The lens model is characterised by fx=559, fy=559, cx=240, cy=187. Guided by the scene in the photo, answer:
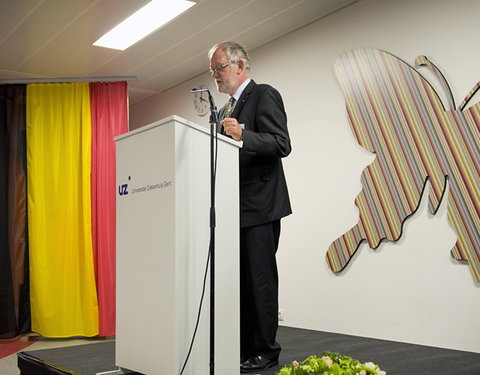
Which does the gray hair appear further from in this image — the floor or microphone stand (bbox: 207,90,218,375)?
the floor

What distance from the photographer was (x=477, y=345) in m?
2.98

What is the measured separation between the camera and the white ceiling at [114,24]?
3.82 metres

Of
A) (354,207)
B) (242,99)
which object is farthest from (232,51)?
(354,207)

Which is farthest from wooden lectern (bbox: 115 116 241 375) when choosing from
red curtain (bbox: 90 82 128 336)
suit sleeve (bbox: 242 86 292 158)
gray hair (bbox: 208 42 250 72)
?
red curtain (bbox: 90 82 128 336)

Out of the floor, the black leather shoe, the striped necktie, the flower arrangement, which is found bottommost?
the floor

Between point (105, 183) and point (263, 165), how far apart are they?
3.13 metres

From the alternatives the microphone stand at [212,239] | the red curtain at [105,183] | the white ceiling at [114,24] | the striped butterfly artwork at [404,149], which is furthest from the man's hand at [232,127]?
the red curtain at [105,183]

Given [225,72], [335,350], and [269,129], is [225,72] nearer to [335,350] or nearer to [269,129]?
[269,129]

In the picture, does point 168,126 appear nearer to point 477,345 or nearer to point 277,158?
point 277,158

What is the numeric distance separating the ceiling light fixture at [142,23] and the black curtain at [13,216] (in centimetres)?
126

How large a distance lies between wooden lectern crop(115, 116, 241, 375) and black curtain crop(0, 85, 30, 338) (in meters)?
3.38

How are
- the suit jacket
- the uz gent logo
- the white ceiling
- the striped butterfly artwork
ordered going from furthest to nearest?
1. the white ceiling
2. the striped butterfly artwork
3. the suit jacket
4. the uz gent logo

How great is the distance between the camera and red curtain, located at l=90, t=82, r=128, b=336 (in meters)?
4.99

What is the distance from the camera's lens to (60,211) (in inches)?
199
